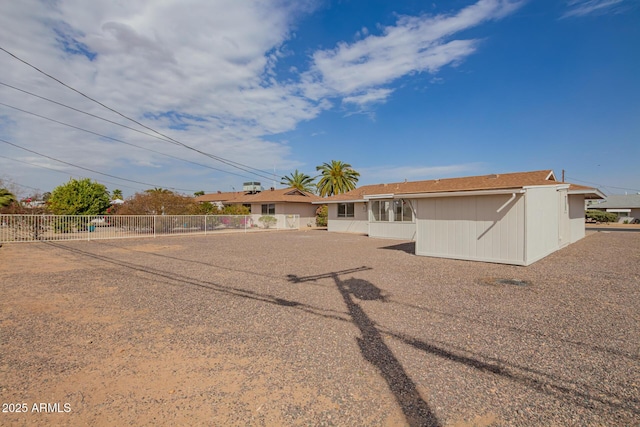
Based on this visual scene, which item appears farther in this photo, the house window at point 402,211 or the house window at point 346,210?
the house window at point 346,210

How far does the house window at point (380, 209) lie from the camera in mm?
19891

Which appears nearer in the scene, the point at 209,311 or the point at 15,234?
the point at 209,311

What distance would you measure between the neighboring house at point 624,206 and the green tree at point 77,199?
59364mm

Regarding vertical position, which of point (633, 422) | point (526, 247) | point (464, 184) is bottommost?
point (633, 422)

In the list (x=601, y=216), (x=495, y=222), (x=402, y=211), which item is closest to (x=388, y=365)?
(x=495, y=222)

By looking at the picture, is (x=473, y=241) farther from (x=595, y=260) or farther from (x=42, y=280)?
(x=42, y=280)

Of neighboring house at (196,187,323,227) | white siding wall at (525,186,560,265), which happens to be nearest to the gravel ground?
white siding wall at (525,186,560,265)

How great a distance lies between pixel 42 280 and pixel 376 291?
8372mm

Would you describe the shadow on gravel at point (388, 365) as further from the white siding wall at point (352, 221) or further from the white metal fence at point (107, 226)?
the white metal fence at point (107, 226)

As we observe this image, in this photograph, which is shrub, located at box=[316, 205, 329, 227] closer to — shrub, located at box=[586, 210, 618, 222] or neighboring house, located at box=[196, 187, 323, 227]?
neighboring house, located at box=[196, 187, 323, 227]

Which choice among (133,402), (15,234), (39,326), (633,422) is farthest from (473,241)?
(15,234)

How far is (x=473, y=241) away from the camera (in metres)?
10.9

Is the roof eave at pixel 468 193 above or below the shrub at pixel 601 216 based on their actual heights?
above

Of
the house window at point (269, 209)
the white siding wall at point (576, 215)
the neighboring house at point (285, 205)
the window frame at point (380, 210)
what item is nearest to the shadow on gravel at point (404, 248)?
the window frame at point (380, 210)
